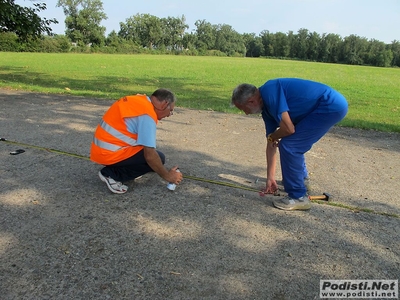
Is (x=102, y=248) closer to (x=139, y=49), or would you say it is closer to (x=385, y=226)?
(x=385, y=226)

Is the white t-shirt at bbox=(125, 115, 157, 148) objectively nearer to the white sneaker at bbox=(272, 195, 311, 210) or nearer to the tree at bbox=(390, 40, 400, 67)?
the white sneaker at bbox=(272, 195, 311, 210)

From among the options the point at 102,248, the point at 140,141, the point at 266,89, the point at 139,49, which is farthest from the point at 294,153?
the point at 139,49

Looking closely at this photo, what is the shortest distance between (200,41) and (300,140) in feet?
408

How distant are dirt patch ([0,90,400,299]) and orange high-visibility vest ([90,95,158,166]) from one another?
0.47 meters

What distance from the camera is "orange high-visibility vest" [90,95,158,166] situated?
3688 mm

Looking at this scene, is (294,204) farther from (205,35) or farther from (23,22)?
(205,35)

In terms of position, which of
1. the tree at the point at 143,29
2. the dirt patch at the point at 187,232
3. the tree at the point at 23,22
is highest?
the tree at the point at 143,29

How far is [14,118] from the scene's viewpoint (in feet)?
25.2

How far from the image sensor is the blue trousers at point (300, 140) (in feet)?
12.1

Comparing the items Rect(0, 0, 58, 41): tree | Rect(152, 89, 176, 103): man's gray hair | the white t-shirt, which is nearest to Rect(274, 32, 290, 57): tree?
Rect(0, 0, 58, 41): tree

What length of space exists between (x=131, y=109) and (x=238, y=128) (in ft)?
14.4

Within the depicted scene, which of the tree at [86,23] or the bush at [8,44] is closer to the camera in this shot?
the bush at [8,44]

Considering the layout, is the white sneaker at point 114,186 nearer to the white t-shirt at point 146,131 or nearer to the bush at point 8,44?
the white t-shirt at point 146,131

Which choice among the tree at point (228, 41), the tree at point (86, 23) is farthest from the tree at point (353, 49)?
the tree at point (86, 23)
